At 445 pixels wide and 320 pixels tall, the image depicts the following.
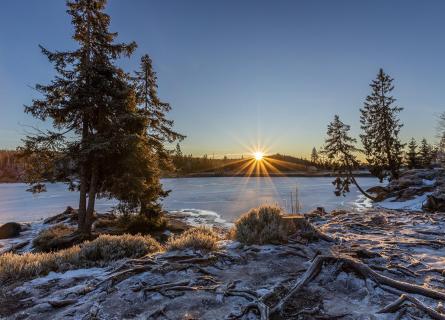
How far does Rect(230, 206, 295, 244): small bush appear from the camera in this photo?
789 cm

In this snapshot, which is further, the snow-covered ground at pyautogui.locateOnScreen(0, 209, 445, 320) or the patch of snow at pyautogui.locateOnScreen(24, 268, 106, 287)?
the patch of snow at pyautogui.locateOnScreen(24, 268, 106, 287)

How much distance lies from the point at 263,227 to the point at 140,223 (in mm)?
11017

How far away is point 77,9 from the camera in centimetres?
1588

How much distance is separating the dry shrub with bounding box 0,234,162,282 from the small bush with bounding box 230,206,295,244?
7.69 ft

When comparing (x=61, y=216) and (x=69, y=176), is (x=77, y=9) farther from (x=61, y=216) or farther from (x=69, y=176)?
(x=61, y=216)

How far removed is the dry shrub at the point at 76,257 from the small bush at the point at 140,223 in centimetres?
952

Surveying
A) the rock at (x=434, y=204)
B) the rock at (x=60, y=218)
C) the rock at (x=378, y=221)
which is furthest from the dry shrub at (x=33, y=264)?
the rock at (x=434, y=204)

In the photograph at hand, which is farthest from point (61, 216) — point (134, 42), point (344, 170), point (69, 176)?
point (344, 170)

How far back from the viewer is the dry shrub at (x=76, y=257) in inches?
251

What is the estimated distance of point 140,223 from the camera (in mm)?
17344

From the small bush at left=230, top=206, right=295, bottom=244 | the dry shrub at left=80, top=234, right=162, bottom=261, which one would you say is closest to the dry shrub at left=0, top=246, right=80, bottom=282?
the dry shrub at left=80, top=234, right=162, bottom=261

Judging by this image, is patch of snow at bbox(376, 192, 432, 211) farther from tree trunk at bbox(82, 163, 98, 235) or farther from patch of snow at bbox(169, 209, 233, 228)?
tree trunk at bbox(82, 163, 98, 235)

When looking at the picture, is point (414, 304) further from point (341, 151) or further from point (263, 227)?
point (341, 151)

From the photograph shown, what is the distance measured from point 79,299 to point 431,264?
7015mm
